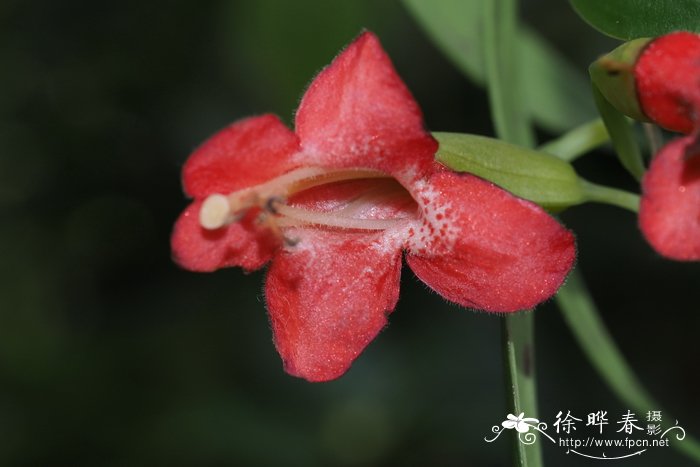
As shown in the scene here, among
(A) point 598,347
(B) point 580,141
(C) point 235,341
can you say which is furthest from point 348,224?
(C) point 235,341

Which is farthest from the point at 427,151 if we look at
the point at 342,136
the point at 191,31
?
the point at 191,31

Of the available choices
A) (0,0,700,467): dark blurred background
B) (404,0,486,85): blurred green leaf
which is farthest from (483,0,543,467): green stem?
(0,0,700,467): dark blurred background

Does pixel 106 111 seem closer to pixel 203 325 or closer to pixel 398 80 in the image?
pixel 203 325

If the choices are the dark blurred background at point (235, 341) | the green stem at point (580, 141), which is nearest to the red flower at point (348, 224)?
the green stem at point (580, 141)

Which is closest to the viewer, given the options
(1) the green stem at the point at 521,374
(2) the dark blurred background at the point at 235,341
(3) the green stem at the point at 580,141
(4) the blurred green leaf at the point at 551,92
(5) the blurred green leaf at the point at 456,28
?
(1) the green stem at the point at 521,374

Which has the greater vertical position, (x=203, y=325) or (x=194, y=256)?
(x=194, y=256)

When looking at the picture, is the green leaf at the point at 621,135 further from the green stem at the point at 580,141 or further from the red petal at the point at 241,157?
the red petal at the point at 241,157
